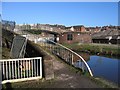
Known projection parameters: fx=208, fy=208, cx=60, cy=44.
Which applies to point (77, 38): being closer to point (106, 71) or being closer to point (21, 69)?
point (106, 71)

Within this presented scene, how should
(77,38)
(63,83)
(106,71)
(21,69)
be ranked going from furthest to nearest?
1. (77,38)
2. (106,71)
3. (21,69)
4. (63,83)

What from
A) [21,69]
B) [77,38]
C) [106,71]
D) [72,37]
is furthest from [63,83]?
[77,38]

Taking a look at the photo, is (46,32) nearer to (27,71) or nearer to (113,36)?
(113,36)

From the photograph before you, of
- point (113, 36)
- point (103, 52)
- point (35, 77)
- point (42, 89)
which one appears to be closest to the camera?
point (42, 89)

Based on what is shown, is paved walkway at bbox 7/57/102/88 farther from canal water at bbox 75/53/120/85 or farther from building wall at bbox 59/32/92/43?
building wall at bbox 59/32/92/43

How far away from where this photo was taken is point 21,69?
10547mm

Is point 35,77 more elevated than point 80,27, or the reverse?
point 80,27

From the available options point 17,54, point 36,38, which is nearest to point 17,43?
point 17,54

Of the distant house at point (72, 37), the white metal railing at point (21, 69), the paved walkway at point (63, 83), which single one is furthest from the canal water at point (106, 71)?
the distant house at point (72, 37)

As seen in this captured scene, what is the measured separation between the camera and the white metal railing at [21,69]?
9828mm

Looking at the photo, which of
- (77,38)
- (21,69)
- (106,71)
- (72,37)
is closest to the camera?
(21,69)

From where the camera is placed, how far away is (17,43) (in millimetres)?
15016

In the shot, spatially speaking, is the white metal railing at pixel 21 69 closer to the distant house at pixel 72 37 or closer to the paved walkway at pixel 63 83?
the paved walkway at pixel 63 83

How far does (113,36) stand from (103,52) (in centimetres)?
2801
